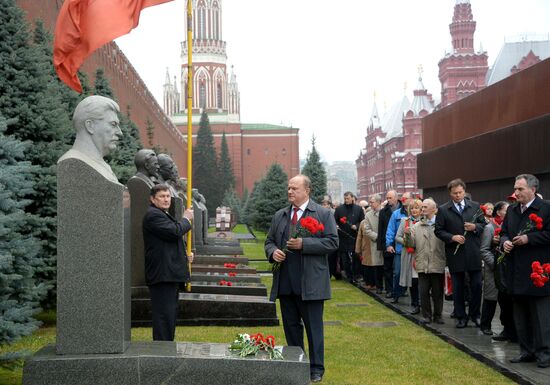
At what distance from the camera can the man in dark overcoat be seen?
16.7 metres

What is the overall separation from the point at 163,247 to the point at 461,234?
4275 millimetres

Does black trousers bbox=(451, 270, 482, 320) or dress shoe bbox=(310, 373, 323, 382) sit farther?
black trousers bbox=(451, 270, 482, 320)

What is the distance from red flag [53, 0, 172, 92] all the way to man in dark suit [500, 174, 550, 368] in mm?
3898

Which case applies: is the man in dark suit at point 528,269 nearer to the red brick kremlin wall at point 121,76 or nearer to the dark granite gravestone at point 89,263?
the dark granite gravestone at point 89,263

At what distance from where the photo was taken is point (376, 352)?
28.0 feet

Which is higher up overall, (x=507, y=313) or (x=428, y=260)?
(x=428, y=260)

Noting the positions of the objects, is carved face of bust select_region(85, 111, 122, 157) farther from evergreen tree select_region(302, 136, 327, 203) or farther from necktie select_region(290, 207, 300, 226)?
evergreen tree select_region(302, 136, 327, 203)

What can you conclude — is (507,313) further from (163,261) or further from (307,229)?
(163,261)

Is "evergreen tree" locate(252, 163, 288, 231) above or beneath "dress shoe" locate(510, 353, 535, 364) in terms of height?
above

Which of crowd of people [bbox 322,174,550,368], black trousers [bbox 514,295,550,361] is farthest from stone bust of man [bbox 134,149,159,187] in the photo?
black trousers [bbox 514,295,550,361]

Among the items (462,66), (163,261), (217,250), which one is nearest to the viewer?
(163,261)

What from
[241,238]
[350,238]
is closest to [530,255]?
[350,238]

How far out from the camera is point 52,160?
31.8 ft

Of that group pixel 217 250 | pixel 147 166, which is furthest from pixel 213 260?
pixel 147 166
